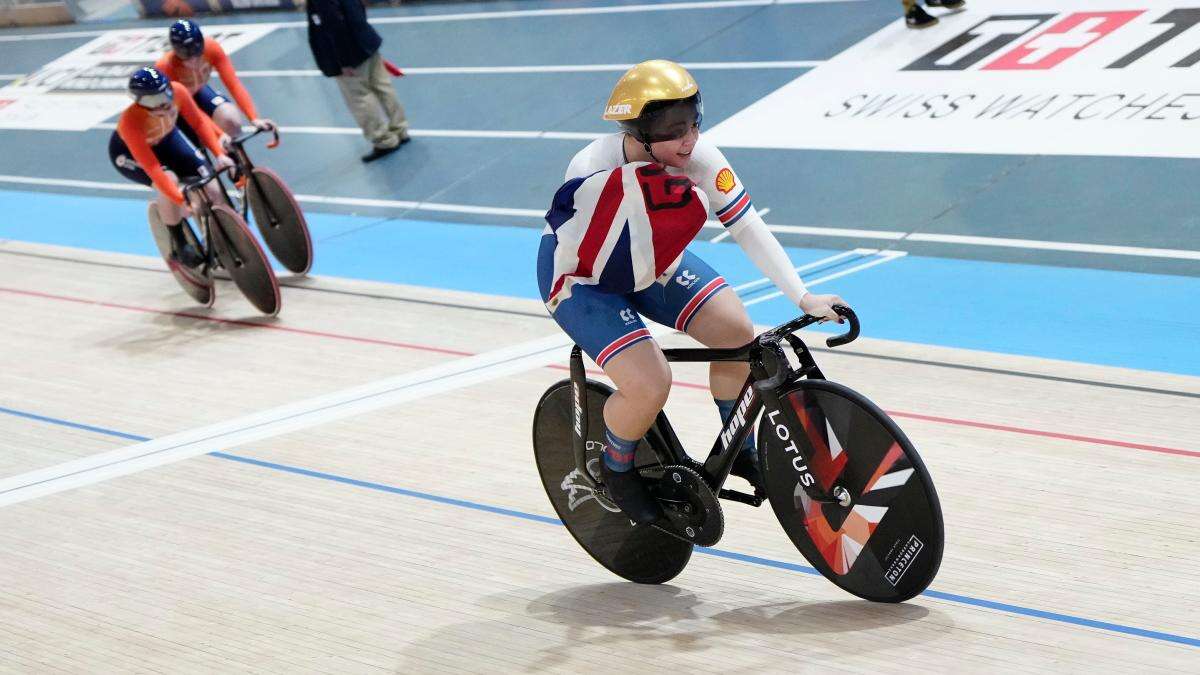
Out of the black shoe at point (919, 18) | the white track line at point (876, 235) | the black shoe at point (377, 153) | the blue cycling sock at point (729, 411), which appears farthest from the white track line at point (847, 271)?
the black shoe at point (377, 153)

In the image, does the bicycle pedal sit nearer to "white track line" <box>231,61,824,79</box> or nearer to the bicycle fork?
the bicycle fork

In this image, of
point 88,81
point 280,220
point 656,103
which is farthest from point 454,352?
point 88,81

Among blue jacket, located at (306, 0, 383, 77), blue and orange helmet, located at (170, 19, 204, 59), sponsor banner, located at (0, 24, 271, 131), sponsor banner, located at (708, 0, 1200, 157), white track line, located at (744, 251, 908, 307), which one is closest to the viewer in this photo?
white track line, located at (744, 251, 908, 307)

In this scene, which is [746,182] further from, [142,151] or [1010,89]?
[142,151]

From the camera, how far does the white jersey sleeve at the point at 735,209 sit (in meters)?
2.76

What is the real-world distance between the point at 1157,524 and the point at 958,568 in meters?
0.55

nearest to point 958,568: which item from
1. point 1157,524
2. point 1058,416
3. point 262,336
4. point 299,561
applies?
point 1157,524

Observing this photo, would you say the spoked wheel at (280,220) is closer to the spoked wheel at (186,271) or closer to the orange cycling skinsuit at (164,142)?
the orange cycling skinsuit at (164,142)

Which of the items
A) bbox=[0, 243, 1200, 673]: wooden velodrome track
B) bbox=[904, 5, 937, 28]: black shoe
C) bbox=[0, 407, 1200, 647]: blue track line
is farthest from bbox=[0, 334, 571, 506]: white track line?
bbox=[904, 5, 937, 28]: black shoe

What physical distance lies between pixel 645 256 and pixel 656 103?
1.17 feet

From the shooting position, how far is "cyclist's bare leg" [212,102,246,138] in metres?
6.93

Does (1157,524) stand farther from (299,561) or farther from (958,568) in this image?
(299,561)

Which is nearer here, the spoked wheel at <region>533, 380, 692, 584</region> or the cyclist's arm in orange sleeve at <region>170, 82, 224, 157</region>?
the spoked wheel at <region>533, 380, 692, 584</region>

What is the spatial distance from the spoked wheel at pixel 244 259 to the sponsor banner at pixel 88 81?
617 cm
